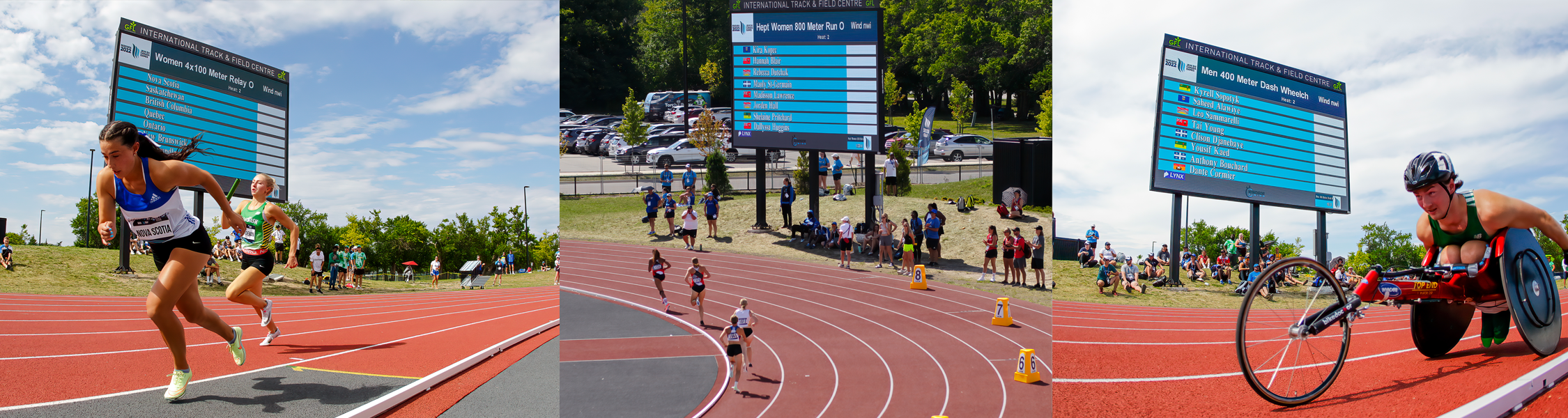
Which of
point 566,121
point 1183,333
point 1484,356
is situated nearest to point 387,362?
point 566,121

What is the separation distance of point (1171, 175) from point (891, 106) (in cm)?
691

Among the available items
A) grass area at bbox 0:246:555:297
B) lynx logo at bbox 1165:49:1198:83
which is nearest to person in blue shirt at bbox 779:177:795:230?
lynx logo at bbox 1165:49:1198:83

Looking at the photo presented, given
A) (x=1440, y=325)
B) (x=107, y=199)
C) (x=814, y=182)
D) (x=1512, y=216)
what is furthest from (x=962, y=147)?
(x=107, y=199)

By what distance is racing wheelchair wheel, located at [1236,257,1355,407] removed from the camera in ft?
9.69

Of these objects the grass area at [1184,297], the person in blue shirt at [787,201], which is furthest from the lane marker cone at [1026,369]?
the person in blue shirt at [787,201]

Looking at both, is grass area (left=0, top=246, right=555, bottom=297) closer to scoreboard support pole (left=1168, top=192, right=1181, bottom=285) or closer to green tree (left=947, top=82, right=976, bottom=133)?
scoreboard support pole (left=1168, top=192, right=1181, bottom=285)

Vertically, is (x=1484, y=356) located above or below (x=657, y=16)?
below

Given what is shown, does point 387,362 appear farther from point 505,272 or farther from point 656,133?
point 656,133

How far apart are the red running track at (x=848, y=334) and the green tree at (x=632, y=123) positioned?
7.67 feet

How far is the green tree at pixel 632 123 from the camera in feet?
33.8

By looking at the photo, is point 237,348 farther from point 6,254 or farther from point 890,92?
point 890,92

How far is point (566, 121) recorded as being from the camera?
849 centimetres

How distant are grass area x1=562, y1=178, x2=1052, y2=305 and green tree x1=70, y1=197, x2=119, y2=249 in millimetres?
4807

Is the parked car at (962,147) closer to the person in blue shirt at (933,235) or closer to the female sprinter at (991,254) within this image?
the person in blue shirt at (933,235)
